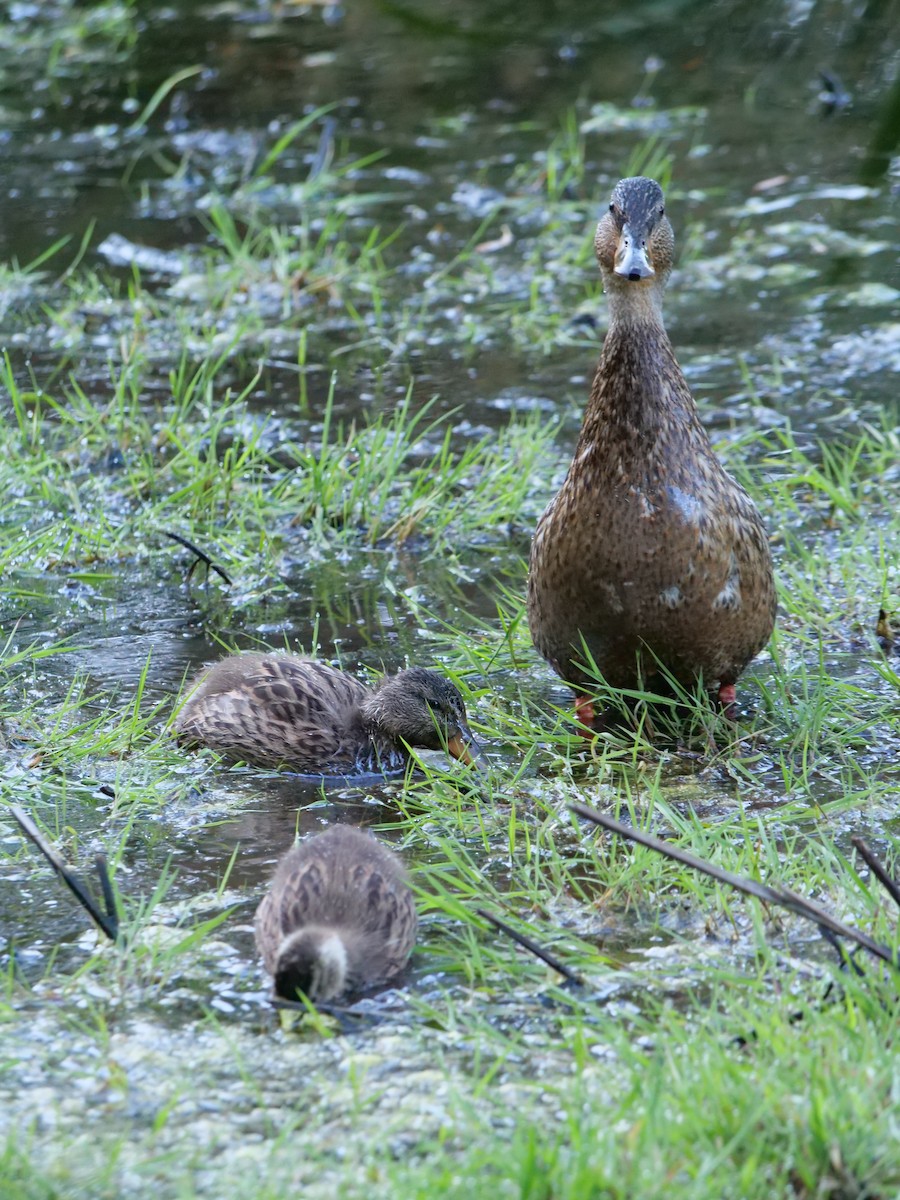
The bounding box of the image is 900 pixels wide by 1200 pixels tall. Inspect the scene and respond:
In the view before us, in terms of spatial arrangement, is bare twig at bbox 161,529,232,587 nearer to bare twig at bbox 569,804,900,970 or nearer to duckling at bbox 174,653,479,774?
duckling at bbox 174,653,479,774

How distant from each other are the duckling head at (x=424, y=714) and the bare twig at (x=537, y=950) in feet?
3.67

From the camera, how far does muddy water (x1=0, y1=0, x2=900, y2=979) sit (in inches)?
245

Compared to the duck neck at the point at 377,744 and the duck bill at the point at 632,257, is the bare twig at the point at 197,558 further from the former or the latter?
the duck bill at the point at 632,257

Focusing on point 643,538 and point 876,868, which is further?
point 643,538

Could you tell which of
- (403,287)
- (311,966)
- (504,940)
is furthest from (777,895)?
(403,287)

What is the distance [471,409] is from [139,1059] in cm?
448

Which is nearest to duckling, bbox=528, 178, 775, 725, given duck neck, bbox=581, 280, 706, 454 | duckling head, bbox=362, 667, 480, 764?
duck neck, bbox=581, 280, 706, 454

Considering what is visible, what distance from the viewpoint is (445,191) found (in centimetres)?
1005

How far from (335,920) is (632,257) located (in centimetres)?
215

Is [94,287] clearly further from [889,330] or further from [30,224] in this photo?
[889,330]

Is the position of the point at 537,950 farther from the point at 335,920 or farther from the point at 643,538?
the point at 643,538

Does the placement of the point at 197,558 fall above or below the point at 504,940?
below

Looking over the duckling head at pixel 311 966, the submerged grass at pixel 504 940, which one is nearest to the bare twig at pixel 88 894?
the submerged grass at pixel 504 940

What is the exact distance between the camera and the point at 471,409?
7730mm
